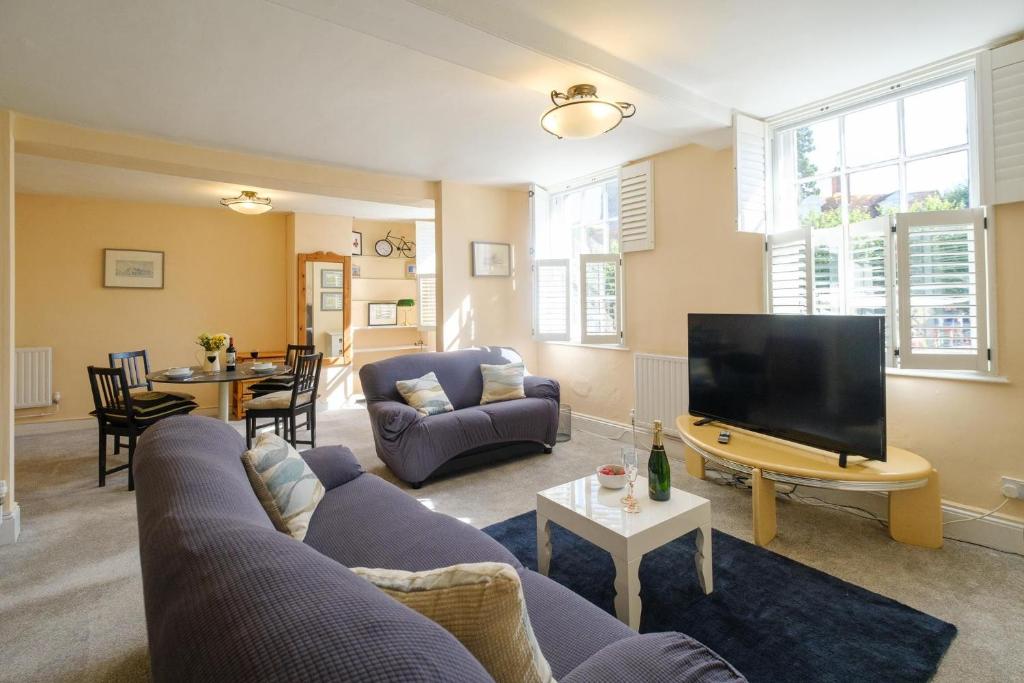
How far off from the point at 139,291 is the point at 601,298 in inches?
202

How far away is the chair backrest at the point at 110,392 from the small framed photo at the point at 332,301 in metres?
2.83

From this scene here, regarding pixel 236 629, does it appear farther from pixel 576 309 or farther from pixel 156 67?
pixel 576 309

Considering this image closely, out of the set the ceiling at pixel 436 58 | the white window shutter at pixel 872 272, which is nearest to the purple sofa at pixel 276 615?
the ceiling at pixel 436 58

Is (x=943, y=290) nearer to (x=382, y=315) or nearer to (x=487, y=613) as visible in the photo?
(x=487, y=613)

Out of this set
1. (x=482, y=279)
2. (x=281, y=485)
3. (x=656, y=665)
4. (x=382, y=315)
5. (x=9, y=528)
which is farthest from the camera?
(x=382, y=315)

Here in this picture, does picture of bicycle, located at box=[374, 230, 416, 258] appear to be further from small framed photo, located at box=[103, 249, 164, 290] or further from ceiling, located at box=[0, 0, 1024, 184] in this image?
ceiling, located at box=[0, 0, 1024, 184]

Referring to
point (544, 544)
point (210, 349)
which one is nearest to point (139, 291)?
point (210, 349)

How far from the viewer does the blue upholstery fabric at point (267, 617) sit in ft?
1.72

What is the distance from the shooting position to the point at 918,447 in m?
2.83

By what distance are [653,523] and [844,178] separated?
263 cm

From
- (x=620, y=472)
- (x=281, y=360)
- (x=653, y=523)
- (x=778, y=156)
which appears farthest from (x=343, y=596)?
A: (x=281, y=360)

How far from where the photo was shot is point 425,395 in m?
3.83

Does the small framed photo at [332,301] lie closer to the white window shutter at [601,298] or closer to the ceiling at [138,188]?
the ceiling at [138,188]

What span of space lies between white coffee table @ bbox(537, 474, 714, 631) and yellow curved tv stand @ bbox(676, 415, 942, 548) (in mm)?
622
